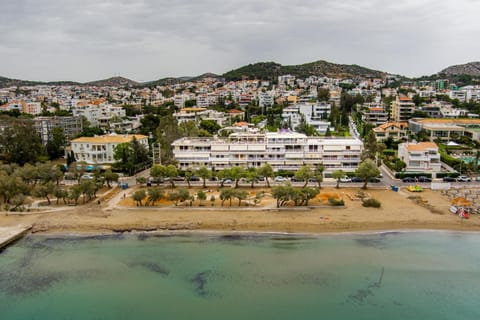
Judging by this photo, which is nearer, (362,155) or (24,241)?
(24,241)

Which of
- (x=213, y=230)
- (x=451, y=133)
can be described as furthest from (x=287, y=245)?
(x=451, y=133)

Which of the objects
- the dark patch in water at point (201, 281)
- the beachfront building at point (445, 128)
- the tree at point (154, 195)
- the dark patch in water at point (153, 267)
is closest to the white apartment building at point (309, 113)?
the beachfront building at point (445, 128)

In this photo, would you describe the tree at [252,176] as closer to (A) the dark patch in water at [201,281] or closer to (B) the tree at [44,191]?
(A) the dark patch in water at [201,281]

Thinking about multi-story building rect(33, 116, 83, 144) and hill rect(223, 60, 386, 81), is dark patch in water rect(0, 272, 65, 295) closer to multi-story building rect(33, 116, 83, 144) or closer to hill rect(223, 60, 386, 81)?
multi-story building rect(33, 116, 83, 144)

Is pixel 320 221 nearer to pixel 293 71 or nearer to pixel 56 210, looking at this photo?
pixel 56 210

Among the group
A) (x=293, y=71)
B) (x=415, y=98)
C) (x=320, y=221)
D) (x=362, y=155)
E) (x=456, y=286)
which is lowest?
(x=456, y=286)

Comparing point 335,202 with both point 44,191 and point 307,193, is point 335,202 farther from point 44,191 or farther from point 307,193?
point 44,191

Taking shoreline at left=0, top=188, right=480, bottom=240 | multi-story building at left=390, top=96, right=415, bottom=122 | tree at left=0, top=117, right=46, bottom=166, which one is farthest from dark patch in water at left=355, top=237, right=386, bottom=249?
multi-story building at left=390, top=96, right=415, bottom=122
